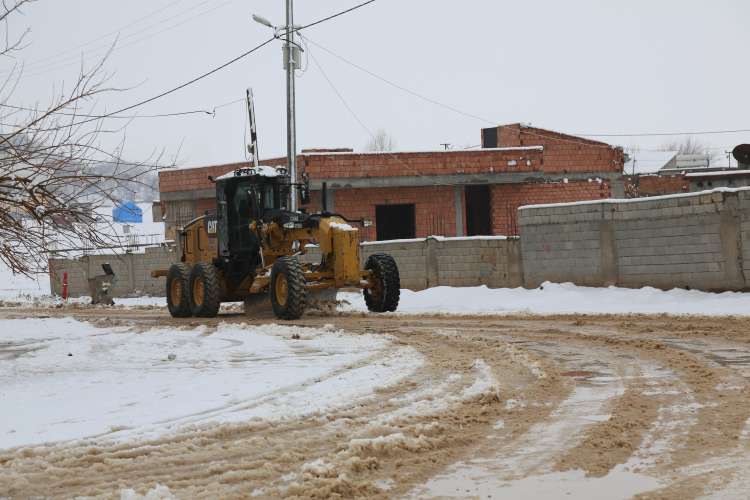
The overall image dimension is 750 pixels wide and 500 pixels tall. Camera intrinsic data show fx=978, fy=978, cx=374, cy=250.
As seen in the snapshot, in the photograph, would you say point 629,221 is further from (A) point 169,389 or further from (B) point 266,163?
(B) point 266,163

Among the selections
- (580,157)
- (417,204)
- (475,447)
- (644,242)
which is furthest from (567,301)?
(580,157)

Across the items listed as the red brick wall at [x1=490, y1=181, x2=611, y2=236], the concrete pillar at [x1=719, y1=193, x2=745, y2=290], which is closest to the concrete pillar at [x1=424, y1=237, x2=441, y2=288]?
the concrete pillar at [x1=719, y1=193, x2=745, y2=290]

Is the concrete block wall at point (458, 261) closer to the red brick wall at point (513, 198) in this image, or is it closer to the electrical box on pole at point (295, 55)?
the electrical box on pole at point (295, 55)

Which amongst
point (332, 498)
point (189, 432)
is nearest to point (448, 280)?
point (189, 432)

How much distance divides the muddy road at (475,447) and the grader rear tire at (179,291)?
37.1ft

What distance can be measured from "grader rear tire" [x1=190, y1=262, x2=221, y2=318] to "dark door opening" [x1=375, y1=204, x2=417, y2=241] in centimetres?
1653

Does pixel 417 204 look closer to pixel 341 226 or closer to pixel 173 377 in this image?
pixel 341 226

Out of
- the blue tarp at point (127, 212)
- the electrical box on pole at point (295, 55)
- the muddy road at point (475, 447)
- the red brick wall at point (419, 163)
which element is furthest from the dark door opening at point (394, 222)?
the muddy road at point (475, 447)

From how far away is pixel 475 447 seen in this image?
6.15 metres

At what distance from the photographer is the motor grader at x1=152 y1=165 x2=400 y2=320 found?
687 inches

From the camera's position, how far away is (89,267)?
37312 millimetres

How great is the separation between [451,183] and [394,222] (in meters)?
2.80

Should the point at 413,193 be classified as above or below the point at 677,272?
above

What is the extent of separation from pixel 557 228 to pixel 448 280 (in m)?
3.42
